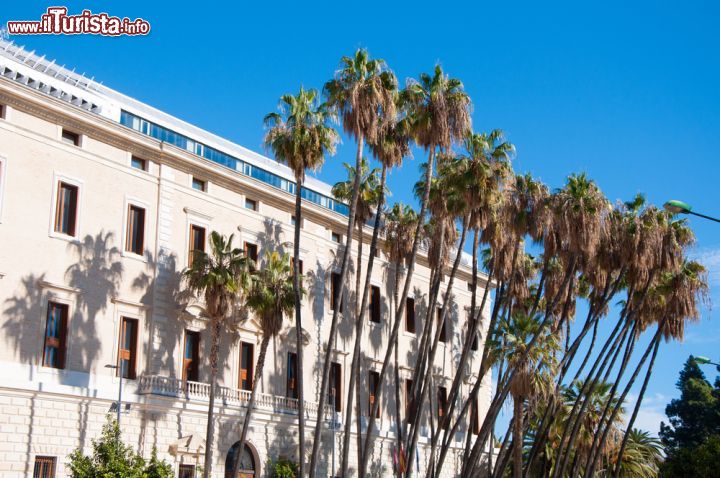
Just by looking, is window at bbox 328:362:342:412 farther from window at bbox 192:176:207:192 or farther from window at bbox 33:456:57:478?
window at bbox 33:456:57:478

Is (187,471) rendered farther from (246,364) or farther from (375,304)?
(375,304)

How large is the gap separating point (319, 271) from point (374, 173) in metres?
5.38

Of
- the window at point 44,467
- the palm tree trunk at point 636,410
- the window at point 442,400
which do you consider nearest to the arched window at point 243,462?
the window at point 44,467

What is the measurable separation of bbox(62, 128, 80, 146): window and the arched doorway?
13.3 metres

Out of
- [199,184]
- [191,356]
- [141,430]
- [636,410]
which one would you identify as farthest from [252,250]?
[636,410]

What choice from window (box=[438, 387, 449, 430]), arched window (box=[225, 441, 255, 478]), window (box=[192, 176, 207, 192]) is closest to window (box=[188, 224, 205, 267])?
window (box=[192, 176, 207, 192])

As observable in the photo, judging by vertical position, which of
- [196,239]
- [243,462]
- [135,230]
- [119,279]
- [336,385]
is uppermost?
[196,239]

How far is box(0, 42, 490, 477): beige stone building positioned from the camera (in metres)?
31.0

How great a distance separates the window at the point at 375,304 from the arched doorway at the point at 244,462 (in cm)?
1183

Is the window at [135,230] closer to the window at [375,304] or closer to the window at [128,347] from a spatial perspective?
the window at [128,347]

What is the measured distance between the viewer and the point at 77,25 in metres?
32.8

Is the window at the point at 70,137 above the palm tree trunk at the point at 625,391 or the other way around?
above

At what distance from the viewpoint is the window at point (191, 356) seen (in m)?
36.6

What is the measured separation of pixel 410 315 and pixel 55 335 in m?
22.7
